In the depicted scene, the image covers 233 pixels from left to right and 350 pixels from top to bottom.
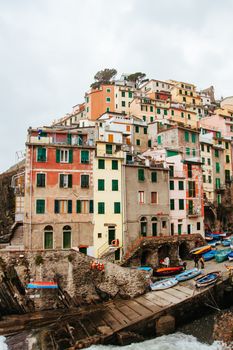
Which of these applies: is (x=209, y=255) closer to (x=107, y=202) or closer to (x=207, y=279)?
(x=207, y=279)

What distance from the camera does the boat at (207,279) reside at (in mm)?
26906

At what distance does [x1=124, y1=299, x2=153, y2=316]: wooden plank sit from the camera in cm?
2409

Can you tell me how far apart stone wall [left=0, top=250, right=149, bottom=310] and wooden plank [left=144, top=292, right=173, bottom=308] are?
1091 millimetres

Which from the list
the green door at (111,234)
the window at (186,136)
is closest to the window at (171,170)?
the window at (186,136)

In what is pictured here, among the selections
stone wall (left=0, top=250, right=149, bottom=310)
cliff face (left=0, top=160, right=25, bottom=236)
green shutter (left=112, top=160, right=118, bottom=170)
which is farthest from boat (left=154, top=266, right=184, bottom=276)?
cliff face (left=0, top=160, right=25, bottom=236)

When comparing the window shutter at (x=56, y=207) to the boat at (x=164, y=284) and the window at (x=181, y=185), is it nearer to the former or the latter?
the boat at (x=164, y=284)

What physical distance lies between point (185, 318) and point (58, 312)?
1252 centimetres

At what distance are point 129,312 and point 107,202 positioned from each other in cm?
1399

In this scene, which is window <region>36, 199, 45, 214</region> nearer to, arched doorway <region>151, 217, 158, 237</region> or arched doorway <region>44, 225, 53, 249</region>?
arched doorway <region>44, 225, 53, 249</region>

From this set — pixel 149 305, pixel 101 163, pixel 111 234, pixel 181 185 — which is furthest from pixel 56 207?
pixel 181 185

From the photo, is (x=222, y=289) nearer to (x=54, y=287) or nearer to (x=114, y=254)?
(x=114, y=254)

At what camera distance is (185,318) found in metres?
24.7

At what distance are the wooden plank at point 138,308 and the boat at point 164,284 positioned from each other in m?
2.97

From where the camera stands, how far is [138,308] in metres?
25.4
